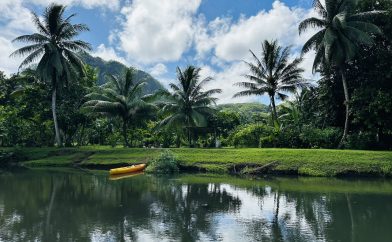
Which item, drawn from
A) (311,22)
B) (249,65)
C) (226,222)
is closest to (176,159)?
(249,65)

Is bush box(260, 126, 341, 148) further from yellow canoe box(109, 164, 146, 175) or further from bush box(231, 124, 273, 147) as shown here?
yellow canoe box(109, 164, 146, 175)

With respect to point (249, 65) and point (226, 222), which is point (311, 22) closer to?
point (249, 65)

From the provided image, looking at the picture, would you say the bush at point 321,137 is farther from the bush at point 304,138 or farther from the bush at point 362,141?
the bush at point 362,141

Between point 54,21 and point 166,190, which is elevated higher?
point 54,21

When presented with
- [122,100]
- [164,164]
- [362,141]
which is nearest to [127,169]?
[164,164]

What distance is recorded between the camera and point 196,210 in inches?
611

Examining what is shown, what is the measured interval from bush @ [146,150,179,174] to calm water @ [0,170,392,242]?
15.7 ft

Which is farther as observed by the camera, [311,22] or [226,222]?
[311,22]

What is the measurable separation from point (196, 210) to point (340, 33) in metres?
21.3

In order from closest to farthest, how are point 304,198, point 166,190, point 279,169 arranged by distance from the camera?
point 304,198, point 166,190, point 279,169

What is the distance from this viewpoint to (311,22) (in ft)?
105

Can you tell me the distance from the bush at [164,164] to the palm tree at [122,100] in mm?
8638

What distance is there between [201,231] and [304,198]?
304 inches

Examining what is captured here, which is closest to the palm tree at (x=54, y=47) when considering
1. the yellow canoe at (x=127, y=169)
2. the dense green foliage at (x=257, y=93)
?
the dense green foliage at (x=257, y=93)
